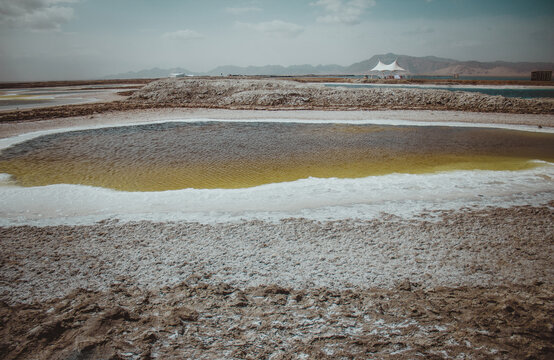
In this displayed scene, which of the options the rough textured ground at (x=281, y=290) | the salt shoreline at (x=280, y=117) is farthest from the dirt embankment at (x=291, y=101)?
the rough textured ground at (x=281, y=290)

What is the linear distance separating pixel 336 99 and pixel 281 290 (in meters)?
26.9

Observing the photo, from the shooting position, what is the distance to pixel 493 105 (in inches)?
925

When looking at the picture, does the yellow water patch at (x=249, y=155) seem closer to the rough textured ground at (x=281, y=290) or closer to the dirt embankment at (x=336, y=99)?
the rough textured ground at (x=281, y=290)

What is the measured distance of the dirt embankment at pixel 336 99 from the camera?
23.5 m

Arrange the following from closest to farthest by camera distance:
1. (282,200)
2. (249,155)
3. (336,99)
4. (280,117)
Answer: (282,200)
(249,155)
(280,117)
(336,99)

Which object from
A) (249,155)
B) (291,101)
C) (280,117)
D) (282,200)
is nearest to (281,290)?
(282,200)

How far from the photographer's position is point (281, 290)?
3.75m

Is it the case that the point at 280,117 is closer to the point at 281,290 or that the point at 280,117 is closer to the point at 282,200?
the point at 282,200

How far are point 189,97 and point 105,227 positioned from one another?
29409 millimetres

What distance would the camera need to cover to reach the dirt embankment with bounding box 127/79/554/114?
23.5 meters

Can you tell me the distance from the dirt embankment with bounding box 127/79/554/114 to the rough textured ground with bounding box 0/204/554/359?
68.5 feet

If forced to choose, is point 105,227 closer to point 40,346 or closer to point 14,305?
point 14,305

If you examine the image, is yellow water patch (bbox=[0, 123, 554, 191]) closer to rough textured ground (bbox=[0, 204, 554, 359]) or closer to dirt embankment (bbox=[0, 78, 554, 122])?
rough textured ground (bbox=[0, 204, 554, 359])

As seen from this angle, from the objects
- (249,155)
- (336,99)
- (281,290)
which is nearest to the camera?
(281,290)
